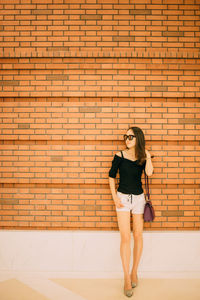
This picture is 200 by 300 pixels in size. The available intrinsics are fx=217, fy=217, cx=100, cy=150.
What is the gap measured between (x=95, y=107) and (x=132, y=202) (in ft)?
5.56

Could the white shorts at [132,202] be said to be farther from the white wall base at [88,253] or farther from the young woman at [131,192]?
the white wall base at [88,253]

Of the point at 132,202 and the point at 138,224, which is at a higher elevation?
the point at 132,202

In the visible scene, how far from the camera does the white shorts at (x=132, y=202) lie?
3.23 meters

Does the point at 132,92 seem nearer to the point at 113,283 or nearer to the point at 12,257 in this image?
the point at 113,283

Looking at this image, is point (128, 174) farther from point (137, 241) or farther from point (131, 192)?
point (137, 241)

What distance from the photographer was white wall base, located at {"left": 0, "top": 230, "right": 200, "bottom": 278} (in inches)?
142

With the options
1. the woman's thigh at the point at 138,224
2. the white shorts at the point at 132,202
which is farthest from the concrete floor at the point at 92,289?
the white shorts at the point at 132,202

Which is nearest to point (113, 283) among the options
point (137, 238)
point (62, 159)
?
point (137, 238)

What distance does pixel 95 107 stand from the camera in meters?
3.75

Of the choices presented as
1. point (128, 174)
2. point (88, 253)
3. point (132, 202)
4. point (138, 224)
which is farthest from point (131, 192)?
point (88, 253)

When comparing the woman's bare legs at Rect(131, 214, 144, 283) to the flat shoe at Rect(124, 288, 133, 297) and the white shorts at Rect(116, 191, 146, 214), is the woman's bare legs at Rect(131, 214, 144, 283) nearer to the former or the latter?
the white shorts at Rect(116, 191, 146, 214)

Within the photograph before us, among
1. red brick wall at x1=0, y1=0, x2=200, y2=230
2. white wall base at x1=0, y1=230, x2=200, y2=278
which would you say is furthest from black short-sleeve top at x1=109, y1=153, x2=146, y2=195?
white wall base at x1=0, y1=230, x2=200, y2=278

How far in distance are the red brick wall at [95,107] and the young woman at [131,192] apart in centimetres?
43

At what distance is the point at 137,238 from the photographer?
3.34 metres
